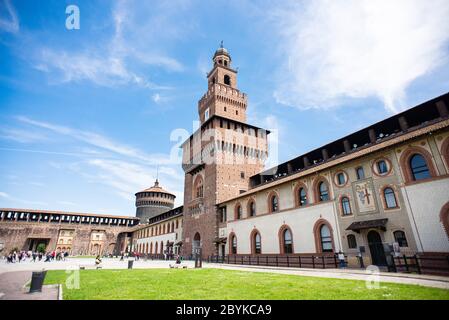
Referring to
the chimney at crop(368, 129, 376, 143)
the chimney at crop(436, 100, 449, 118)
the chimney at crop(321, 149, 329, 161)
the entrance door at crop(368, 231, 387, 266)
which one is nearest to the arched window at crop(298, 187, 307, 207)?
the chimney at crop(321, 149, 329, 161)

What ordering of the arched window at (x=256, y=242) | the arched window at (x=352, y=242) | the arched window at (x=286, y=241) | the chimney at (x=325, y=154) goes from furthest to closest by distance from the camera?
the arched window at (x=256, y=242) → the chimney at (x=325, y=154) → the arched window at (x=286, y=241) → the arched window at (x=352, y=242)

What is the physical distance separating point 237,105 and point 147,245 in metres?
37.3

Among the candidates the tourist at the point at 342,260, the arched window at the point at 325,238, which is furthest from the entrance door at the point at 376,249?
the arched window at the point at 325,238

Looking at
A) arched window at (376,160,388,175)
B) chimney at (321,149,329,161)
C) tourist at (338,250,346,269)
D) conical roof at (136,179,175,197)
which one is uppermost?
conical roof at (136,179,175,197)

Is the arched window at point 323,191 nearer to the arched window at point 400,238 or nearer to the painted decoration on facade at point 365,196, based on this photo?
the painted decoration on facade at point 365,196

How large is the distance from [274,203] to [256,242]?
15.6 feet

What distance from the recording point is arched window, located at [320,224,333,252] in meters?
18.3

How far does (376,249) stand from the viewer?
15430mm

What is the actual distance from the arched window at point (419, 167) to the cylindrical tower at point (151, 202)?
205 ft

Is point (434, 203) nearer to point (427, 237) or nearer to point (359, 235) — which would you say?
point (427, 237)

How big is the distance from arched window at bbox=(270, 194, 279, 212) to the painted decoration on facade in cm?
797

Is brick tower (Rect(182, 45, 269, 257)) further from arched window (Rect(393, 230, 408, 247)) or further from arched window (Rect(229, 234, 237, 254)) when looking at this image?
arched window (Rect(393, 230, 408, 247))

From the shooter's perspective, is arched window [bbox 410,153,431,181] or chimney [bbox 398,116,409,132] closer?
arched window [bbox 410,153,431,181]

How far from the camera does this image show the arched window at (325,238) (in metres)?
18.3
